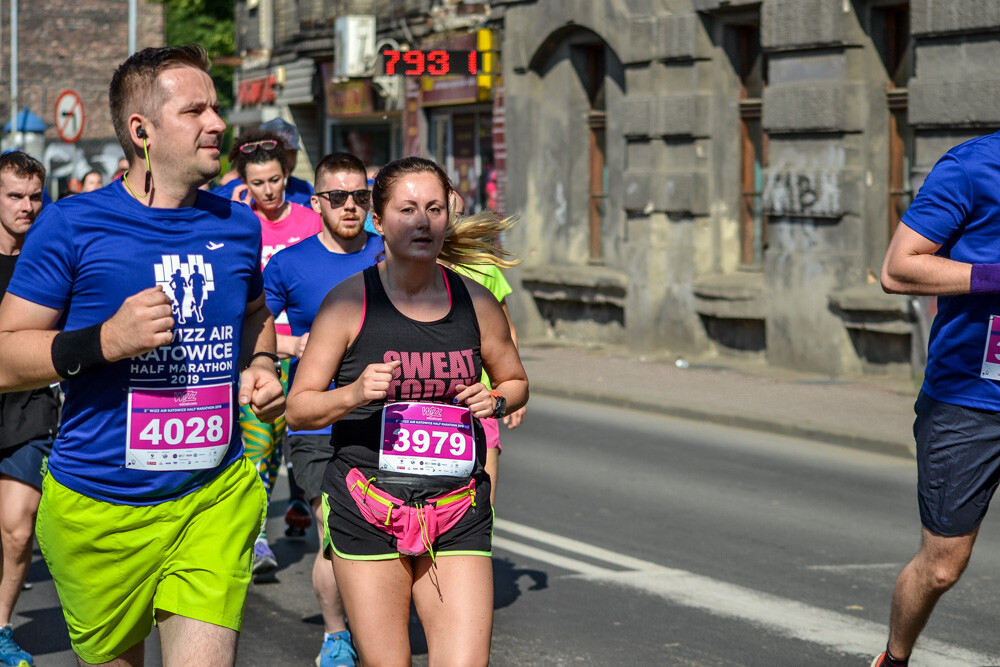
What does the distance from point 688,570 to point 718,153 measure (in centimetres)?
1059

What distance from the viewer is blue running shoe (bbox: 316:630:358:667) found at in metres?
5.82

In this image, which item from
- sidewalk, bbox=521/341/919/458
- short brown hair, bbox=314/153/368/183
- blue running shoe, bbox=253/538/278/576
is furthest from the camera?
sidewalk, bbox=521/341/919/458

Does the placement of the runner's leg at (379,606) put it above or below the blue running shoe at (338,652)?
above

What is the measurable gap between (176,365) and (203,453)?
239 mm

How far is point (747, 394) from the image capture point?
14.2m

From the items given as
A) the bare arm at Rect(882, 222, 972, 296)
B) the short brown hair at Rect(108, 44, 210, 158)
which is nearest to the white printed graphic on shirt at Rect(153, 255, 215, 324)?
the short brown hair at Rect(108, 44, 210, 158)

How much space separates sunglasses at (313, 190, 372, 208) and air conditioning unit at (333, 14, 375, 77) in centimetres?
1943

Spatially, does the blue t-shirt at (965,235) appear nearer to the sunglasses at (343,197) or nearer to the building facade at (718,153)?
the sunglasses at (343,197)

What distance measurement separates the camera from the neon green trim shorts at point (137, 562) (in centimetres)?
396

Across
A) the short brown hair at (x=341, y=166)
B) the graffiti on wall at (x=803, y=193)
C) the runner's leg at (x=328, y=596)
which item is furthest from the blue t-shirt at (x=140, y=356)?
the graffiti on wall at (x=803, y=193)

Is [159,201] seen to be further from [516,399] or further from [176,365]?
[516,399]

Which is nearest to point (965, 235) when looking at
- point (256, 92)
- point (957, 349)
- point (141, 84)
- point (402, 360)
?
point (957, 349)

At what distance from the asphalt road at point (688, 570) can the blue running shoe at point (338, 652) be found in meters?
0.14

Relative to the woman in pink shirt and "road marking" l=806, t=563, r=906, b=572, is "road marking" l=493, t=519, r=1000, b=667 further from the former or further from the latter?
the woman in pink shirt
